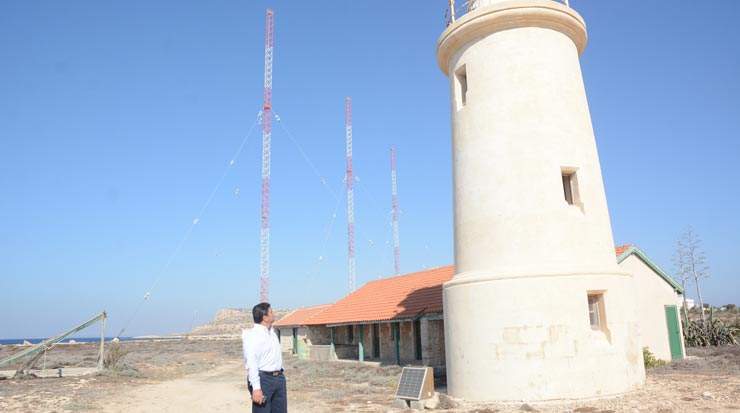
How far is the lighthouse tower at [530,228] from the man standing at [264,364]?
585 centimetres

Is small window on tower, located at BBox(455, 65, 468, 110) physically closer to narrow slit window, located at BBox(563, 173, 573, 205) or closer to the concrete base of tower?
narrow slit window, located at BBox(563, 173, 573, 205)

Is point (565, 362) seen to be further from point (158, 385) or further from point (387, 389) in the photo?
point (158, 385)

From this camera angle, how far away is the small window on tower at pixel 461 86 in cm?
1269

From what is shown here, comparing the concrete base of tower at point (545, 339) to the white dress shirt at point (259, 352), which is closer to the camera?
the white dress shirt at point (259, 352)

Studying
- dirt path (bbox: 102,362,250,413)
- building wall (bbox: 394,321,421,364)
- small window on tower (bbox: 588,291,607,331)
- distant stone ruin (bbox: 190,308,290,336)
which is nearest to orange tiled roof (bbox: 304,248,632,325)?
building wall (bbox: 394,321,421,364)

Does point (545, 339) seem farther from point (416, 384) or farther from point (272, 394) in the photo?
point (272, 394)

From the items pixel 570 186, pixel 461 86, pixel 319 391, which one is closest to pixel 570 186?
pixel 570 186

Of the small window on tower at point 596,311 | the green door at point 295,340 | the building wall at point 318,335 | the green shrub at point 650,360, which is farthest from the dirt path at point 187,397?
the green shrub at point 650,360

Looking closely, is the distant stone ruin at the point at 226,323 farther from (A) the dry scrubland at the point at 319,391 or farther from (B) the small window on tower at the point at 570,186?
(B) the small window on tower at the point at 570,186

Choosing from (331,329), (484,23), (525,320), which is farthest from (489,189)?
(331,329)

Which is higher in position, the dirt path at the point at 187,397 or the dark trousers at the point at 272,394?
the dark trousers at the point at 272,394

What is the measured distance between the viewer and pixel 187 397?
49.5ft

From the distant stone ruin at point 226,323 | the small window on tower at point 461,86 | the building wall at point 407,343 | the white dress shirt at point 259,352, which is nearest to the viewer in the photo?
the white dress shirt at point 259,352

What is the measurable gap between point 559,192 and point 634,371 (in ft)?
12.6
